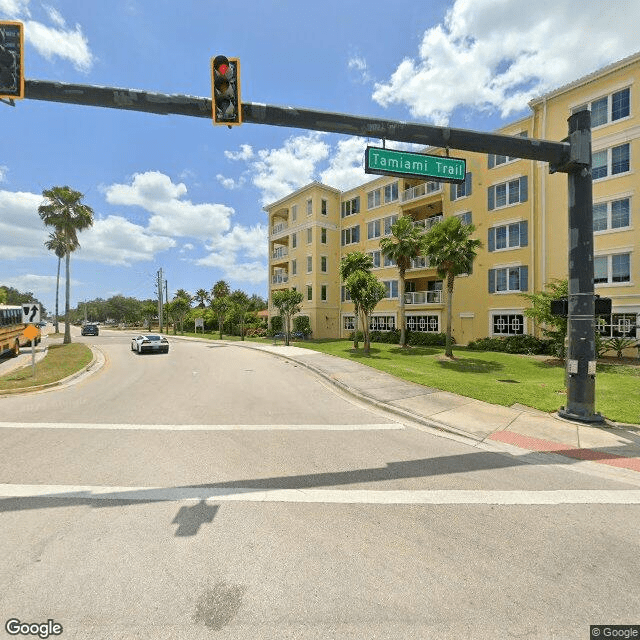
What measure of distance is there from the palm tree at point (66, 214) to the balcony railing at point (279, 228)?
18.9 metres

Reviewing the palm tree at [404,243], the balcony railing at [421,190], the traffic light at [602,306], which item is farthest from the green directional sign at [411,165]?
the balcony railing at [421,190]

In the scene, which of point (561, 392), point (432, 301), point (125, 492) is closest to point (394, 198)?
point (432, 301)

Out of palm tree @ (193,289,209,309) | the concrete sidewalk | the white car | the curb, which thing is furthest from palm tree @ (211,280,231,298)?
the concrete sidewalk

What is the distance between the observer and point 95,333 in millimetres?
46344

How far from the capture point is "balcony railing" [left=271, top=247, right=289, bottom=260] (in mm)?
40000

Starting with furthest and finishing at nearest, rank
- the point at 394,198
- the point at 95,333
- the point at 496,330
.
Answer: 1. the point at 95,333
2. the point at 394,198
3. the point at 496,330

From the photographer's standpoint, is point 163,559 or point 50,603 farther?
point 163,559

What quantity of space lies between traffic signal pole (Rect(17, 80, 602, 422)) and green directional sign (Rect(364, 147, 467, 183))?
0.90ft

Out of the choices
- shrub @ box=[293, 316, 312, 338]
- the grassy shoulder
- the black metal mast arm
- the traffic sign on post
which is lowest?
the grassy shoulder

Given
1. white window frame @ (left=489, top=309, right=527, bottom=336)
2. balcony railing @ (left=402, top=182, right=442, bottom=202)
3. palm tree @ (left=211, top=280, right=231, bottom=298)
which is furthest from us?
palm tree @ (left=211, top=280, right=231, bottom=298)

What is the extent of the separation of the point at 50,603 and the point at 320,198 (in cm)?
3676

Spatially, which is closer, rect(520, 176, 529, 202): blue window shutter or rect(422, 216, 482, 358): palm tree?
rect(422, 216, 482, 358): palm tree

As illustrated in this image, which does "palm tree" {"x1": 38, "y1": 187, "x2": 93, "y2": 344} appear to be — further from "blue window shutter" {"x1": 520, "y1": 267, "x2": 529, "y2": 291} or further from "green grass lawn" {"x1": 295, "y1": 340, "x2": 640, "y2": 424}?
"blue window shutter" {"x1": 520, "y1": 267, "x2": 529, "y2": 291}

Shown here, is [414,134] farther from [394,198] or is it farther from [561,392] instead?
[394,198]
